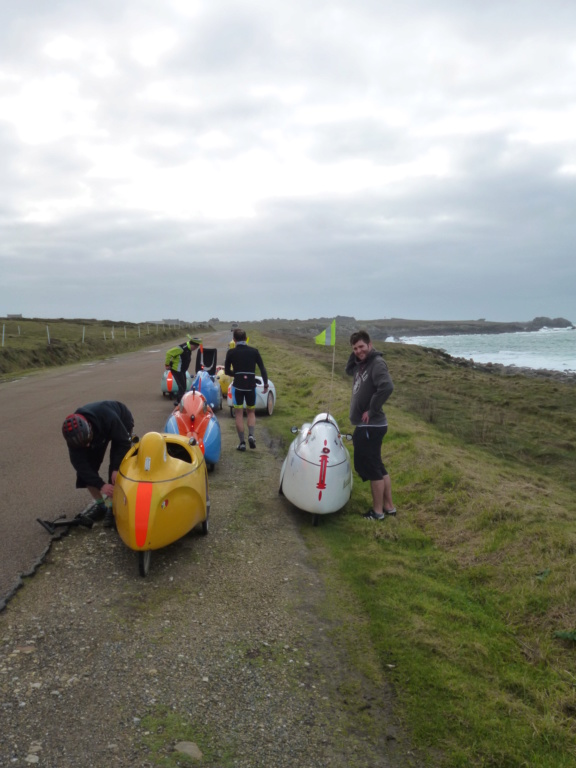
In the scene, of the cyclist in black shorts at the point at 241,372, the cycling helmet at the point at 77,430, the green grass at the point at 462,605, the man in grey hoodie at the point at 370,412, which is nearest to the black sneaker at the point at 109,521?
the cycling helmet at the point at 77,430

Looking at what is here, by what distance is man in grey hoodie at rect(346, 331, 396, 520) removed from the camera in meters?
6.81

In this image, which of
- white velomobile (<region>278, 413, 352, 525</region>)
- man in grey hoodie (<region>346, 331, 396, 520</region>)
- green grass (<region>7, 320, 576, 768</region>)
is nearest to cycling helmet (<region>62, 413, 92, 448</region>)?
white velomobile (<region>278, 413, 352, 525</region>)

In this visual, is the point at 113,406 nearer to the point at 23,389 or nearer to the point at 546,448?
the point at 546,448

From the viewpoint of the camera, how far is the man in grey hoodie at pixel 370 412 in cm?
681

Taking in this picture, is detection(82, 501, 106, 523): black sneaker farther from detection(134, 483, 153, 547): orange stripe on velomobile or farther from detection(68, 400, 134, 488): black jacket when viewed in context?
detection(134, 483, 153, 547): orange stripe on velomobile

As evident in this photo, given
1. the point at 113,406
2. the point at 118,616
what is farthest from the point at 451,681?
the point at 113,406

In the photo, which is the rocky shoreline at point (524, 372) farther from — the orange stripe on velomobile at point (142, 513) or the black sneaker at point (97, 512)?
the orange stripe on velomobile at point (142, 513)

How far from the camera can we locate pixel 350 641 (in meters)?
4.64

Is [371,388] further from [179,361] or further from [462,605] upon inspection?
[179,361]

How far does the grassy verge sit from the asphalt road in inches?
121

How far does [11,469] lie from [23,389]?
35.4 ft

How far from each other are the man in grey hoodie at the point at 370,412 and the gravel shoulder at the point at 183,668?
1.48 meters

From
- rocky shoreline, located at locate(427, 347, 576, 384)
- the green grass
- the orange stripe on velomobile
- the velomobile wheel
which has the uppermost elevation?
the orange stripe on velomobile

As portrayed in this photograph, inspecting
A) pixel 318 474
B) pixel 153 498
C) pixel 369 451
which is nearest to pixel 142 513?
pixel 153 498
